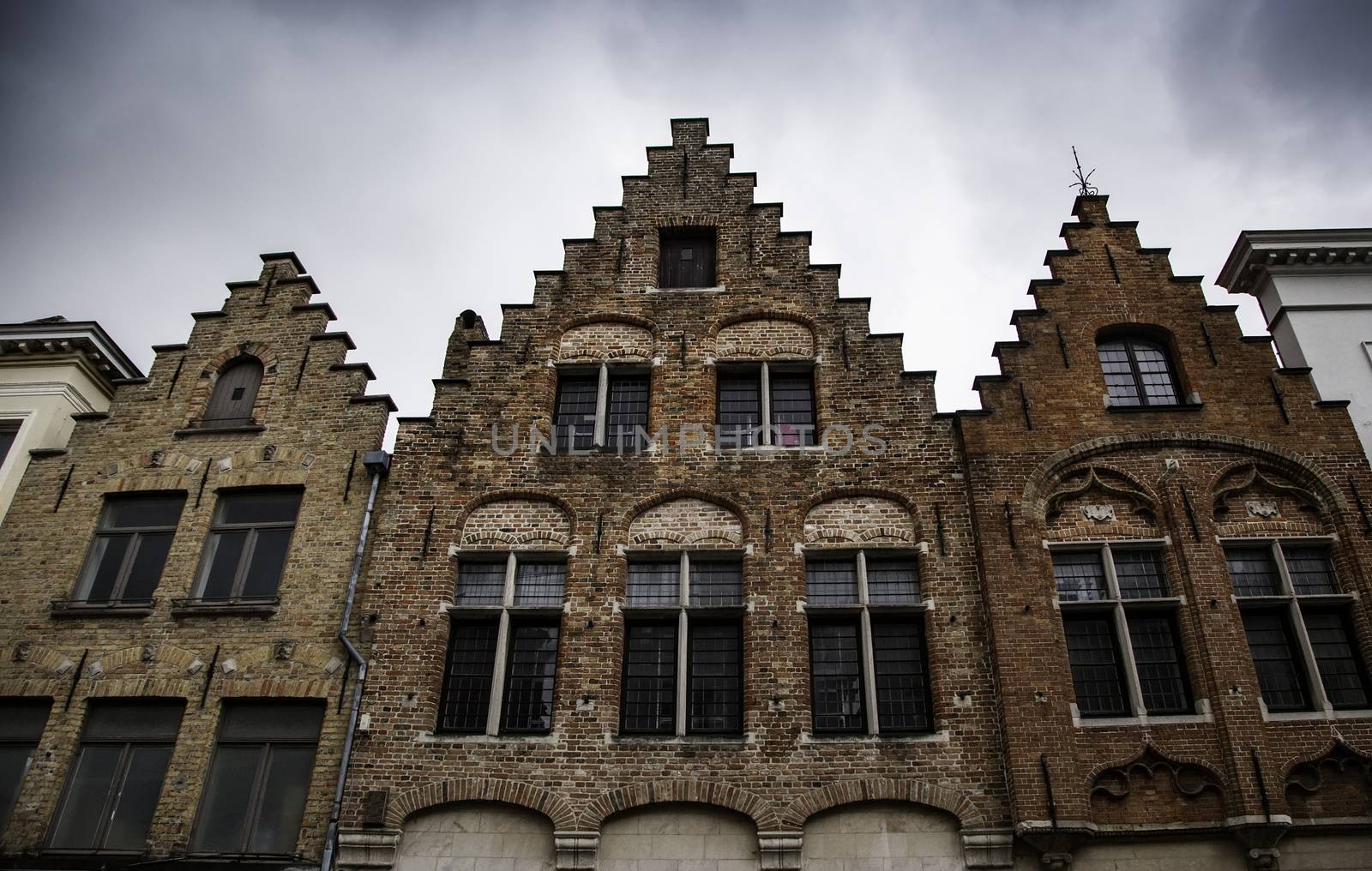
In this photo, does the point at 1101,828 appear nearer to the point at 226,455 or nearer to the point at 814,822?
the point at 814,822

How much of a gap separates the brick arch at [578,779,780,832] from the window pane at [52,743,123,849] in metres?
5.86

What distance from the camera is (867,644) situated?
11.5m

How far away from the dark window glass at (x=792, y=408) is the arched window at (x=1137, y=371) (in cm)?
409

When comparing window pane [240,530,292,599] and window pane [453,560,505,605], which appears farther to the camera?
window pane [240,530,292,599]

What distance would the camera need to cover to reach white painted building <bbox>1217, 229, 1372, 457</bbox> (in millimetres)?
13602

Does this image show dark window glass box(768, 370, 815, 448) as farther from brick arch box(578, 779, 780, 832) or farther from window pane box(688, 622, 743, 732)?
brick arch box(578, 779, 780, 832)

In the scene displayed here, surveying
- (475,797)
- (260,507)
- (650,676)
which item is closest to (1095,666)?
(650,676)

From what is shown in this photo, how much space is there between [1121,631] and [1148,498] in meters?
1.83

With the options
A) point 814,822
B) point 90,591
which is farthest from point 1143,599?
point 90,591

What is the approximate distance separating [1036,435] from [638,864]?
7249 millimetres

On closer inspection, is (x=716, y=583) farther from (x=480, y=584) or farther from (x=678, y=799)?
(x=480, y=584)

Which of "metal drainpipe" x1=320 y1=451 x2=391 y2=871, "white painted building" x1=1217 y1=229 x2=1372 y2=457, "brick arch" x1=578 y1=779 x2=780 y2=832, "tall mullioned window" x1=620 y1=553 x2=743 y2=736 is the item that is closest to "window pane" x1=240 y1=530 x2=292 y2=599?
"metal drainpipe" x1=320 y1=451 x2=391 y2=871

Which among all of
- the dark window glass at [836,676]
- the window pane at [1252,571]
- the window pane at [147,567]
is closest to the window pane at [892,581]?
the dark window glass at [836,676]

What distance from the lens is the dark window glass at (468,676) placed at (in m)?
11.4
